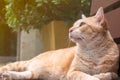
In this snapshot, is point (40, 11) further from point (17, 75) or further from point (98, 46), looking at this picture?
point (98, 46)

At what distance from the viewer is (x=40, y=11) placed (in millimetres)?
4656

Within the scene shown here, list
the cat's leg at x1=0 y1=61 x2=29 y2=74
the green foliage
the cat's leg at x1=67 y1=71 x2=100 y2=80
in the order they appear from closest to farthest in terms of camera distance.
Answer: the cat's leg at x1=67 y1=71 x2=100 y2=80, the cat's leg at x1=0 y1=61 x2=29 y2=74, the green foliage

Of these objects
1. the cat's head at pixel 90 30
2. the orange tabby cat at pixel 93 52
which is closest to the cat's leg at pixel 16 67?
the orange tabby cat at pixel 93 52

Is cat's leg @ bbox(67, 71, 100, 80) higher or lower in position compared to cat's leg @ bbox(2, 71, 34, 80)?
higher

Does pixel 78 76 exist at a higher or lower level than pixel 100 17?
lower

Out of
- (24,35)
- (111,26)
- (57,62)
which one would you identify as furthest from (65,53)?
(24,35)

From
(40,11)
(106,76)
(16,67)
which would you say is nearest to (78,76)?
(106,76)

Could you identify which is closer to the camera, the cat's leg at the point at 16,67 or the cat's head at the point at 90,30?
the cat's head at the point at 90,30

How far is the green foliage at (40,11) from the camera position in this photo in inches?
167

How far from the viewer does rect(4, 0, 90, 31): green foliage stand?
425 cm

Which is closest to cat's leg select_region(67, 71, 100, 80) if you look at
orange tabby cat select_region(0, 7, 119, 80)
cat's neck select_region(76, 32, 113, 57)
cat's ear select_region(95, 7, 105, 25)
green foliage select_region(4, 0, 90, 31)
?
orange tabby cat select_region(0, 7, 119, 80)

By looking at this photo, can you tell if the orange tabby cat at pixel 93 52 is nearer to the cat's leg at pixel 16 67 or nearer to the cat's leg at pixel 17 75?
the cat's leg at pixel 17 75

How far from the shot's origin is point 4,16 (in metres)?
5.64

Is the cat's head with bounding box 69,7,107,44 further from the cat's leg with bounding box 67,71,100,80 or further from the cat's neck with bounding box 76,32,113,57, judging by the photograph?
the cat's leg with bounding box 67,71,100,80
